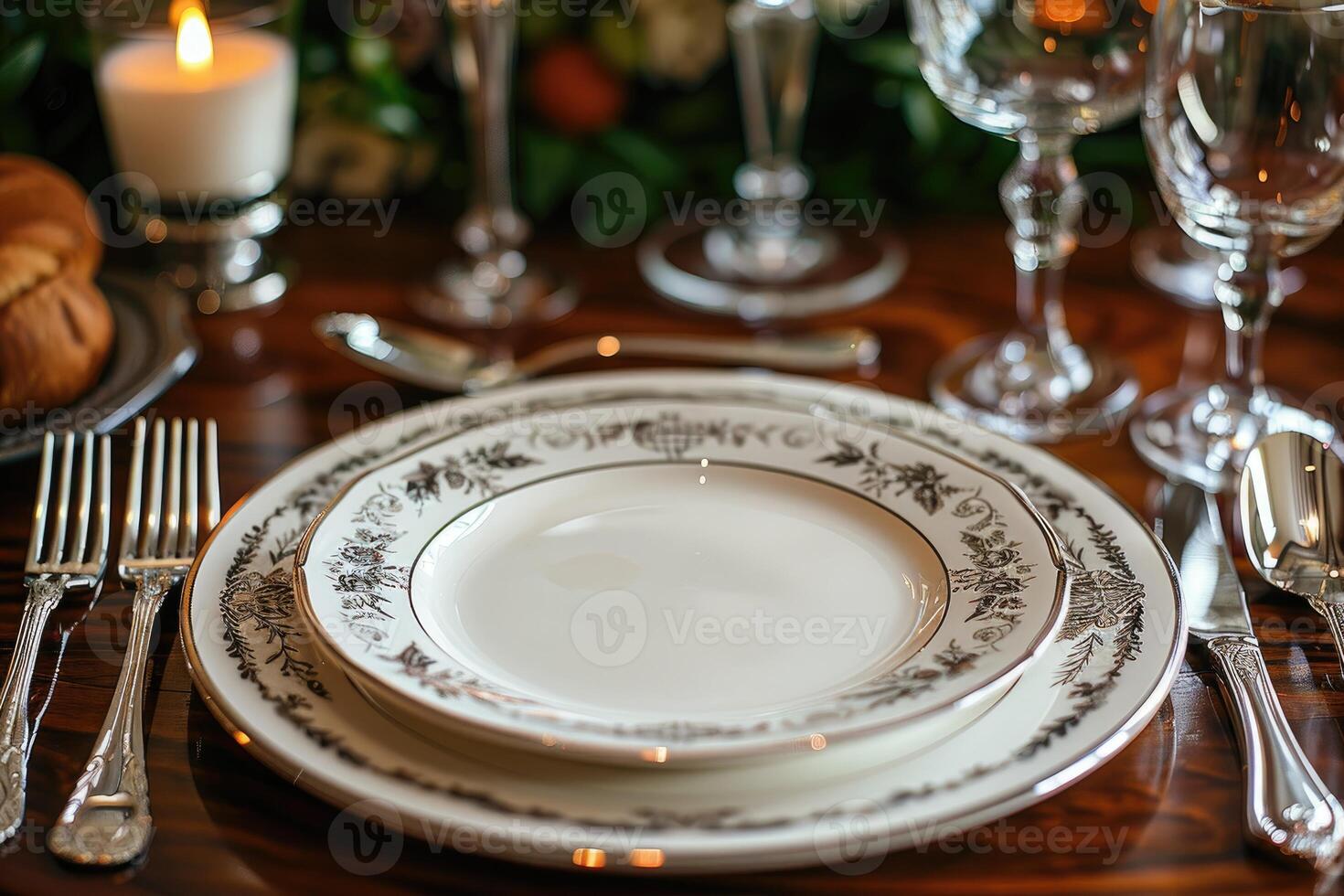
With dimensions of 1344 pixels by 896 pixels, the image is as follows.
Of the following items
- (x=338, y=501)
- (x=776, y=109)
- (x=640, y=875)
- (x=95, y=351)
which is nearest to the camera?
(x=640, y=875)

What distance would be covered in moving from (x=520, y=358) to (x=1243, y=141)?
383 mm

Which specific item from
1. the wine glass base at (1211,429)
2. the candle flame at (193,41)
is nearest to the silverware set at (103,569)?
the candle flame at (193,41)

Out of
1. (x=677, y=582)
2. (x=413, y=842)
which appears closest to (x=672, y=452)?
(x=677, y=582)

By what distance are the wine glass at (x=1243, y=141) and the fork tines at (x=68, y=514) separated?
48 cm

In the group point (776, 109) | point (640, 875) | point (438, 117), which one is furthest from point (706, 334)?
point (640, 875)

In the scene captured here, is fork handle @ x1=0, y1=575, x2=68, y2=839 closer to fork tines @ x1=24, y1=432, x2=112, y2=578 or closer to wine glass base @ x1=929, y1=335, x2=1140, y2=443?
fork tines @ x1=24, y1=432, x2=112, y2=578

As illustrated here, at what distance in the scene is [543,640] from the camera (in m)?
0.43

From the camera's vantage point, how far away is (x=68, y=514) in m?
0.55

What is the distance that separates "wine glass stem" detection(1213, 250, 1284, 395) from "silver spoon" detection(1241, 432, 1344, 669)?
0.09 meters

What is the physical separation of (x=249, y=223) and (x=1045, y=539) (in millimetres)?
535

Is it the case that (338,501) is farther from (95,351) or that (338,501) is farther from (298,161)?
(298,161)

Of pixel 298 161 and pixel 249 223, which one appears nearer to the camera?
pixel 249 223

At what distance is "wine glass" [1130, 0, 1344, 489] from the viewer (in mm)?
536

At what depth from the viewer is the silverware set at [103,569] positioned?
380 mm
